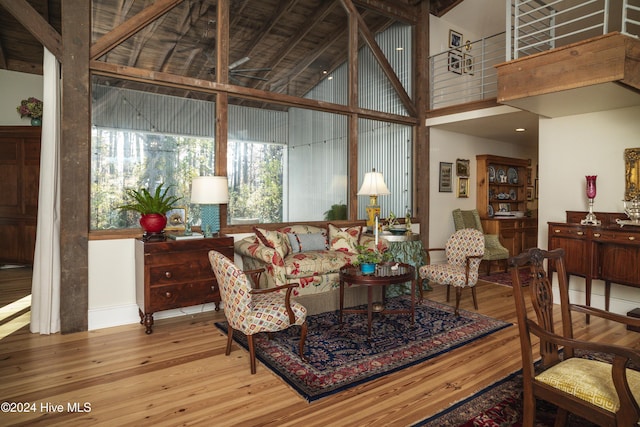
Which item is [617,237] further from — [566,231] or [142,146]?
[142,146]

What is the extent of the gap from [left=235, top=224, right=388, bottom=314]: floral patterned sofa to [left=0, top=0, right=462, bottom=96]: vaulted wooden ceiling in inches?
75.3

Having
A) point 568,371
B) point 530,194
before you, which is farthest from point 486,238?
point 568,371

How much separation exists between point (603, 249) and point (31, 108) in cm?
856

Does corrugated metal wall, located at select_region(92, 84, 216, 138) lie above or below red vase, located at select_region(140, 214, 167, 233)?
above

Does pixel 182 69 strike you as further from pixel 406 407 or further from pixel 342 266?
pixel 406 407

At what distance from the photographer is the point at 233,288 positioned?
2711mm

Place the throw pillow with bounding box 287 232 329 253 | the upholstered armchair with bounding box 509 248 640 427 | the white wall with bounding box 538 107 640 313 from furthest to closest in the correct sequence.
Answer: the throw pillow with bounding box 287 232 329 253, the white wall with bounding box 538 107 640 313, the upholstered armchair with bounding box 509 248 640 427

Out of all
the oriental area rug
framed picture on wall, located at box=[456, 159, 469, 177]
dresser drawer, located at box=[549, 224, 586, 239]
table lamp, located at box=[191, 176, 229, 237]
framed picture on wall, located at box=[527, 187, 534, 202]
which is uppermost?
framed picture on wall, located at box=[456, 159, 469, 177]

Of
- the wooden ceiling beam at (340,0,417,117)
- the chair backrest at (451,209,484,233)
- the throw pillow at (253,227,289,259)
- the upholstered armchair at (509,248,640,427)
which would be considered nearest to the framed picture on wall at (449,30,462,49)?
the wooden ceiling beam at (340,0,417,117)

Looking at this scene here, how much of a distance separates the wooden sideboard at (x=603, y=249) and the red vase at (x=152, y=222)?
169 inches

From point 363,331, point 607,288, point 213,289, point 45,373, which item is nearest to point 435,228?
point 607,288

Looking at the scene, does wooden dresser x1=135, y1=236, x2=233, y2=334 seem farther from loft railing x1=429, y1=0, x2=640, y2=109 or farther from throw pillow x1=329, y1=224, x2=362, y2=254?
loft railing x1=429, y1=0, x2=640, y2=109

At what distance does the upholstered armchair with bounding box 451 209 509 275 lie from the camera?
20.6ft

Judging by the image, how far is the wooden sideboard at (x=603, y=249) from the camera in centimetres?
388
